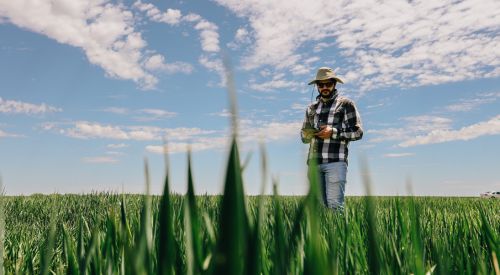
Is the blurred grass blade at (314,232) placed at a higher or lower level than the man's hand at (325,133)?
lower

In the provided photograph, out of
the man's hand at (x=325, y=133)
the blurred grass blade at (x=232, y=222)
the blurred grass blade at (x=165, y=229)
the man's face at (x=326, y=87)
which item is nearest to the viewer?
the blurred grass blade at (x=232, y=222)

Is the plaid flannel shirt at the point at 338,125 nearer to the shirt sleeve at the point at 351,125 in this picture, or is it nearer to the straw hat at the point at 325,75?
the shirt sleeve at the point at 351,125

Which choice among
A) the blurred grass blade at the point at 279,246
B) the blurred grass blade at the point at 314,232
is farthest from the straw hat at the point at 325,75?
the blurred grass blade at the point at 314,232

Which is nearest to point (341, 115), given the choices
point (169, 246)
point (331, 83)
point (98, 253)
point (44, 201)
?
point (331, 83)

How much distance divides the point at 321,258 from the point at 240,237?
75mm

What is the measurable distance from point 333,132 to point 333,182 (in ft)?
1.75

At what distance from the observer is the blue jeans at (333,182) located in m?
4.90

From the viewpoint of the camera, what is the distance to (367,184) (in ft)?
1.49

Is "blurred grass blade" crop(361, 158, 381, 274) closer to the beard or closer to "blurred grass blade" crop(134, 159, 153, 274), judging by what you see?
"blurred grass blade" crop(134, 159, 153, 274)

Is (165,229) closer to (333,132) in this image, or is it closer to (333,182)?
(333,132)

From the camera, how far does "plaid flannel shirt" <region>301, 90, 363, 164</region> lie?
4.98 meters

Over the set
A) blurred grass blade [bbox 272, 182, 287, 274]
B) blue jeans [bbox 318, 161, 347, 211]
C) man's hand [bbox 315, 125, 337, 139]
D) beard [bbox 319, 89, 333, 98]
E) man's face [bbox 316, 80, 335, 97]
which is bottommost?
blurred grass blade [bbox 272, 182, 287, 274]

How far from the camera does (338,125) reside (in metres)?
5.20

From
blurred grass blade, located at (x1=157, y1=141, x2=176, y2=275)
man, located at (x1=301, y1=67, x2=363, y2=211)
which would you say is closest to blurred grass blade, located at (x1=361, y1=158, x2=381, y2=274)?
blurred grass blade, located at (x1=157, y1=141, x2=176, y2=275)
